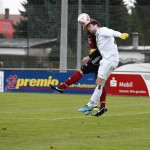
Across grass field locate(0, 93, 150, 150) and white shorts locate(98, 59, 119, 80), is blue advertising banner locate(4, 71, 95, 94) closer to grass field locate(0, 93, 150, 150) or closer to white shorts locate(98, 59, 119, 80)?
grass field locate(0, 93, 150, 150)

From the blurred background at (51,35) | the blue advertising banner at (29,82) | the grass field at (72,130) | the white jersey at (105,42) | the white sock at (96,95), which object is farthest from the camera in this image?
the blurred background at (51,35)

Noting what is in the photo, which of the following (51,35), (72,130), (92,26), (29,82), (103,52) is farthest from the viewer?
(51,35)

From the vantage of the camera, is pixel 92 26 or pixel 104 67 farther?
pixel 92 26

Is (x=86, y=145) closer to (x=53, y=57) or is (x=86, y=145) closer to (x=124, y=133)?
(x=124, y=133)

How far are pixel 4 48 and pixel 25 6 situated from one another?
9.03 feet

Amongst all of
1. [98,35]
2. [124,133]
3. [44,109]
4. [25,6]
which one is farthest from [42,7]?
[124,133]

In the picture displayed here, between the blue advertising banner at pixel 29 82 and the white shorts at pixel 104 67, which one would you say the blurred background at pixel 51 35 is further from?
the white shorts at pixel 104 67

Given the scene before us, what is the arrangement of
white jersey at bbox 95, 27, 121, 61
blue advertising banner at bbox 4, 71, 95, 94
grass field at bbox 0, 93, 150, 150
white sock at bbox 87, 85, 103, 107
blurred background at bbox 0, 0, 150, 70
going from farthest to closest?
blurred background at bbox 0, 0, 150, 70, blue advertising banner at bbox 4, 71, 95, 94, white sock at bbox 87, 85, 103, 107, white jersey at bbox 95, 27, 121, 61, grass field at bbox 0, 93, 150, 150

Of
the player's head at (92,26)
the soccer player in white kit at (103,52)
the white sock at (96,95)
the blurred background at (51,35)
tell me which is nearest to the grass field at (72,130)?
the white sock at (96,95)

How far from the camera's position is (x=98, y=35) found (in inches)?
629

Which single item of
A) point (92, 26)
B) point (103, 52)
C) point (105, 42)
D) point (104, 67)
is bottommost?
point (104, 67)

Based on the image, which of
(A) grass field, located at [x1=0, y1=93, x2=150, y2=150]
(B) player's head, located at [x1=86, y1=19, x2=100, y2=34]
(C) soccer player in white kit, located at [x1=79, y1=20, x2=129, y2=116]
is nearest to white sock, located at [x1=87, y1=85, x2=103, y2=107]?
(C) soccer player in white kit, located at [x1=79, y1=20, x2=129, y2=116]

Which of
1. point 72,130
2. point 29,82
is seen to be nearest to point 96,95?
point 72,130

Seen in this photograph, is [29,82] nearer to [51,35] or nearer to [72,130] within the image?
[51,35]
